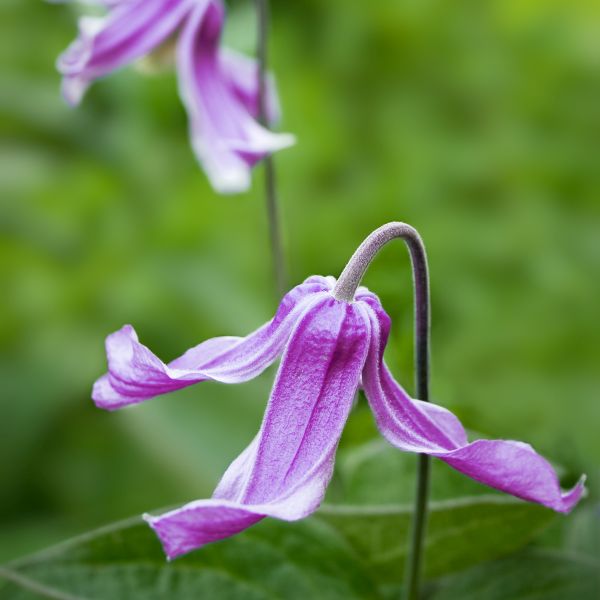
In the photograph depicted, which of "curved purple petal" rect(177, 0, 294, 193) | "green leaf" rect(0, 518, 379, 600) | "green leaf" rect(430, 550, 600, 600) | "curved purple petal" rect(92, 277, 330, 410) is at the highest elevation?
"curved purple petal" rect(177, 0, 294, 193)

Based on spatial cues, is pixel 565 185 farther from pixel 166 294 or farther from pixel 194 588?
pixel 194 588

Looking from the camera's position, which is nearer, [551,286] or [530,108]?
[551,286]

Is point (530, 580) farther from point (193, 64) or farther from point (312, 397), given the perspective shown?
point (193, 64)

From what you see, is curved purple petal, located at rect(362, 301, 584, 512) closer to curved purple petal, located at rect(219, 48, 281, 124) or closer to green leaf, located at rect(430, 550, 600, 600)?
green leaf, located at rect(430, 550, 600, 600)

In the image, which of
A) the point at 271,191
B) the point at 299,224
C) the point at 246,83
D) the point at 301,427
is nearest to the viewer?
the point at 301,427

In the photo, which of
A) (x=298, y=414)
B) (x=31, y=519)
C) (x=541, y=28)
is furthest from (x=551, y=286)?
(x=298, y=414)

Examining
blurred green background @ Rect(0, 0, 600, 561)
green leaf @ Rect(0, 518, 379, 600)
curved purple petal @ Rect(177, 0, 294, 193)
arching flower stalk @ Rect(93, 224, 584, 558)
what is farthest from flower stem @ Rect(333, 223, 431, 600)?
blurred green background @ Rect(0, 0, 600, 561)

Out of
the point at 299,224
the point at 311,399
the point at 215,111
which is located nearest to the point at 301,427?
the point at 311,399
